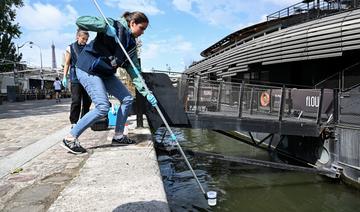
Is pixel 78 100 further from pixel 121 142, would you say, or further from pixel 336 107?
pixel 336 107

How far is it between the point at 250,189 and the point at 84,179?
242 inches

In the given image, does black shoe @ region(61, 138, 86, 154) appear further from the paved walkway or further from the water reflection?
the water reflection

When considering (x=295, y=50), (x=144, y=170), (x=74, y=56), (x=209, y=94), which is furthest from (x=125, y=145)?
(x=295, y=50)

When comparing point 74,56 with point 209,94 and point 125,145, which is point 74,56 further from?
point 209,94

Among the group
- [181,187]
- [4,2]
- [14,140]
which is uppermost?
[4,2]

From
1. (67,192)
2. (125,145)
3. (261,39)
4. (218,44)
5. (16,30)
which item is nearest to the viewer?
(67,192)

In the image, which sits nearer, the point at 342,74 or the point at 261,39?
the point at 342,74

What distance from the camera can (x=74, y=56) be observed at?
24.6ft

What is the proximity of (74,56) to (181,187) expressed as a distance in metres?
3.68

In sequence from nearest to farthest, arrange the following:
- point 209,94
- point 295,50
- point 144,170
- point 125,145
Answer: point 144,170, point 125,145, point 209,94, point 295,50

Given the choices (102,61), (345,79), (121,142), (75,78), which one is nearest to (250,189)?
(121,142)

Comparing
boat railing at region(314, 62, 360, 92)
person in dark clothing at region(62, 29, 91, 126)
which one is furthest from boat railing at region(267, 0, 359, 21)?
person in dark clothing at region(62, 29, 91, 126)

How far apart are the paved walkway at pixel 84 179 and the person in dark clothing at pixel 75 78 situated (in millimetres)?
865

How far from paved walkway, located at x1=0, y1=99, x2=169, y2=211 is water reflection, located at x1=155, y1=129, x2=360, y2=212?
2.39m
